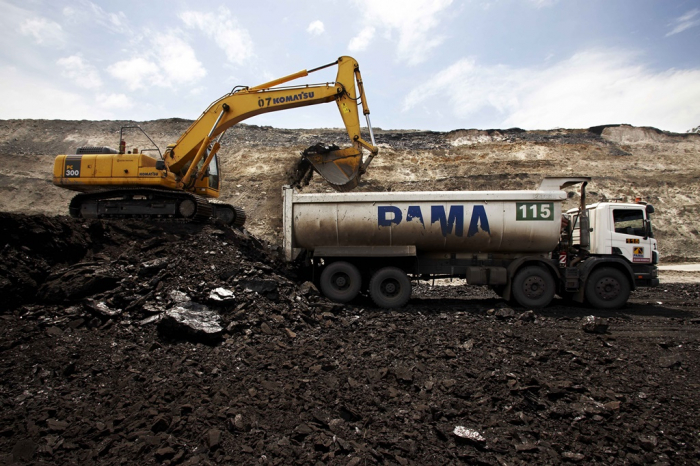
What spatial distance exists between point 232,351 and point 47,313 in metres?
Result: 2.84

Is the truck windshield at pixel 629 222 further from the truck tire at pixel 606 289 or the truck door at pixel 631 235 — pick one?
the truck tire at pixel 606 289

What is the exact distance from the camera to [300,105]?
1066 centimetres

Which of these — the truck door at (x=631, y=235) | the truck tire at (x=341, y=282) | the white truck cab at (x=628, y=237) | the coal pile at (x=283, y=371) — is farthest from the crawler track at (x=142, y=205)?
the truck door at (x=631, y=235)

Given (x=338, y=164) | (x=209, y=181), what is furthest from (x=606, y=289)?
(x=209, y=181)

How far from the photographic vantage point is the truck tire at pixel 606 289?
8773 mm

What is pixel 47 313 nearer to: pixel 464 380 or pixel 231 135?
pixel 464 380

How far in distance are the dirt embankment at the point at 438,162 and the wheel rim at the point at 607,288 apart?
13710mm

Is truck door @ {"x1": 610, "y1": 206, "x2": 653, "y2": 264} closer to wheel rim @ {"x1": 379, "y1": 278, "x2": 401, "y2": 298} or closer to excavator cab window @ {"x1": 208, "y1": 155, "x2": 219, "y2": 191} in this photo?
→ wheel rim @ {"x1": 379, "y1": 278, "x2": 401, "y2": 298}

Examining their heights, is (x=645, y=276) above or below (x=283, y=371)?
above

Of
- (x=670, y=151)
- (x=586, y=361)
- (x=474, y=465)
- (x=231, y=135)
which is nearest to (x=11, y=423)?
(x=474, y=465)

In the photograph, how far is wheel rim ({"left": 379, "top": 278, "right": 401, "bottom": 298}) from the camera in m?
8.67

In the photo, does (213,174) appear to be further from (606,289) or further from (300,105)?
(606,289)

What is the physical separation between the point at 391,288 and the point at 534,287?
3.09 m

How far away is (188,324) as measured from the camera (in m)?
5.63
